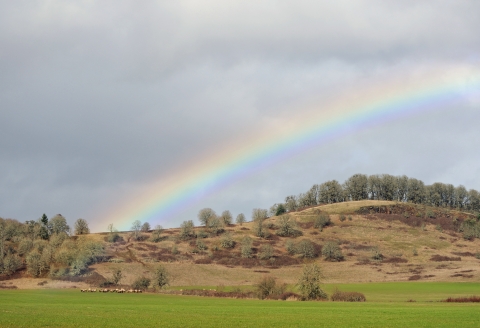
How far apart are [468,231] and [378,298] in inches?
5064

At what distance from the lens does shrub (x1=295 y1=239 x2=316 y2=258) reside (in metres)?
169

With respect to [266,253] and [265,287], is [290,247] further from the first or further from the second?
[265,287]

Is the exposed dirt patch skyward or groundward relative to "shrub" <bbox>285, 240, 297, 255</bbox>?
groundward

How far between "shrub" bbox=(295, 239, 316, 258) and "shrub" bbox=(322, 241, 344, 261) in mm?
4079

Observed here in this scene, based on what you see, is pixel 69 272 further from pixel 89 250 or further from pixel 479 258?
pixel 479 258

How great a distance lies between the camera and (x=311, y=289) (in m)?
89.1

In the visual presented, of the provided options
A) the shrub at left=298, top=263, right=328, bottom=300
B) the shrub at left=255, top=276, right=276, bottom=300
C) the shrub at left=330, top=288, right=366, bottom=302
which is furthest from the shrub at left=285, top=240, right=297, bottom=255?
the shrub at left=330, top=288, right=366, bottom=302

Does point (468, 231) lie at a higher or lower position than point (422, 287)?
higher

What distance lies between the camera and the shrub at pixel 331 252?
165m

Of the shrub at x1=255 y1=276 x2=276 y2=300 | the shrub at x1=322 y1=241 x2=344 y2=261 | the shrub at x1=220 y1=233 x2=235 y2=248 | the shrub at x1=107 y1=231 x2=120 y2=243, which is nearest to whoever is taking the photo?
the shrub at x1=255 y1=276 x2=276 y2=300

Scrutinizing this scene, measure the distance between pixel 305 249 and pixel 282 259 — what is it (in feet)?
30.8

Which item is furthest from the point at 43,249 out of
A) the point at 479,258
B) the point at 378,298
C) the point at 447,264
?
the point at 479,258

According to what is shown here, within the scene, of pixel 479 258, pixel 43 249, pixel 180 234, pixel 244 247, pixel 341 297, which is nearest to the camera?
pixel 341 297

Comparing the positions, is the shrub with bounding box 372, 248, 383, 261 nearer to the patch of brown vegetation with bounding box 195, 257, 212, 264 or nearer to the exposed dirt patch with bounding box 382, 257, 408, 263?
the exposed dirt patch with bounding box 382, 257, 408, 263
